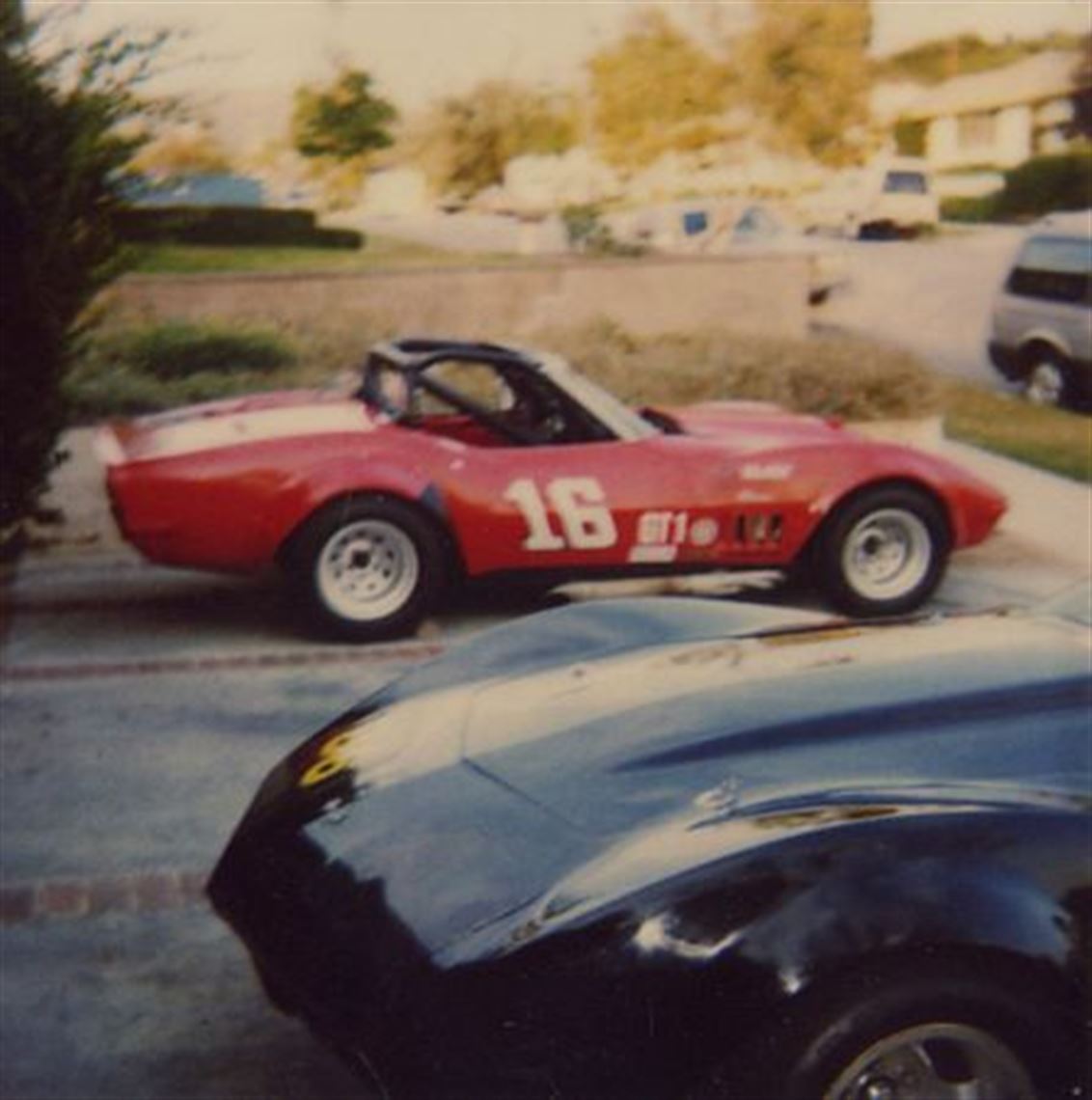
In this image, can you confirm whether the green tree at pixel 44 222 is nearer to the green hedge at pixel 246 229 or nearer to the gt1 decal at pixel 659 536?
the green hedge at pixel 246 229

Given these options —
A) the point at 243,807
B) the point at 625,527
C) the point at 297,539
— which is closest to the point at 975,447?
the point at 625,527

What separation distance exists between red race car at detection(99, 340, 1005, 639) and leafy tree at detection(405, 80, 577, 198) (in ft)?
2.64

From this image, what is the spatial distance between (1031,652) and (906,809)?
70 centimetres

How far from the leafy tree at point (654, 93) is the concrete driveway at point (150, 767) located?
1331 mm

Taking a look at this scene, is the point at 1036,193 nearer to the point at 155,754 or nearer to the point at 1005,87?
the point at 1005,87

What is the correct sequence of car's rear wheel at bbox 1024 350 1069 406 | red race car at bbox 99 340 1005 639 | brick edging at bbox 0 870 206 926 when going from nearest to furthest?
brick edging at bbox 0 870 206 926
car's rear wheel at bbox 1024 350 1069 406
red race car at bbox 99 340 1005 639

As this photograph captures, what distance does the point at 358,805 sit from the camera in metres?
2.71

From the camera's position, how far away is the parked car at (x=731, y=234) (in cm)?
406

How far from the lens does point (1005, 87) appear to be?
3.87 m

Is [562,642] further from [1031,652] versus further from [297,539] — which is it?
[297,539]

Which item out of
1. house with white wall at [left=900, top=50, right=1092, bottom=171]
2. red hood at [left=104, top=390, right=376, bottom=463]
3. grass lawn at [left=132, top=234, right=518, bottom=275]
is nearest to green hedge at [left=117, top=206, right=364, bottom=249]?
grass lawn at [left=132, top=234, right=518, bottom=275]

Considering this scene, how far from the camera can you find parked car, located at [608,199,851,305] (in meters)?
4.06

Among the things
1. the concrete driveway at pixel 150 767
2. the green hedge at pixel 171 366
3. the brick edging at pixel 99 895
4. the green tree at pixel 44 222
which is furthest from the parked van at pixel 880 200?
the brick edging at pixel 99 895

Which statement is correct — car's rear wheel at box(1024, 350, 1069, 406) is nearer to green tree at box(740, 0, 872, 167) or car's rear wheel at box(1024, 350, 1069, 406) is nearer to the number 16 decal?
green tree at box(740, 0, 872, 167)
